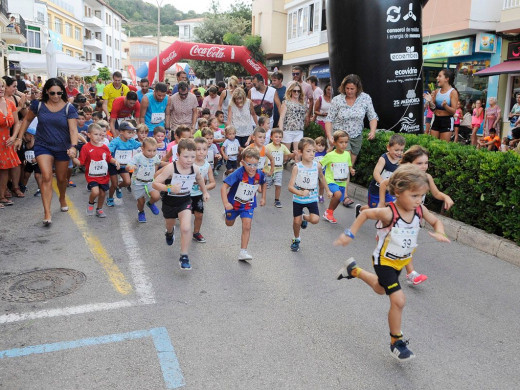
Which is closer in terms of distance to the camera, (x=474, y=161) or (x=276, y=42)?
(x=474, y=161)

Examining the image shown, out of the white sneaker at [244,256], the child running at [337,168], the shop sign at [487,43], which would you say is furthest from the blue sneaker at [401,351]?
the shop sign at [487,43]

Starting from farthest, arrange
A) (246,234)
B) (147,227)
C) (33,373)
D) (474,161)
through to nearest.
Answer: (147,227)
(474,161)
(246,234)
(33,373)

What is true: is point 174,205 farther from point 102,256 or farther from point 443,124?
point 443,124

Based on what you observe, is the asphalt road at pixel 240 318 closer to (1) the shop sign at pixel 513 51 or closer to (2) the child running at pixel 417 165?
(2) the child running at pixel 417 165

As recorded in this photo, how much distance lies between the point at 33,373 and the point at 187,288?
1.77 m

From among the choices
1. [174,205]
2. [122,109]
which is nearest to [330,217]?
[174,205]

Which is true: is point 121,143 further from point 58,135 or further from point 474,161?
point 474,161

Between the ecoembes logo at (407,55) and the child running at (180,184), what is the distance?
17.1 ft

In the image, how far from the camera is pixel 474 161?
6.57 metres

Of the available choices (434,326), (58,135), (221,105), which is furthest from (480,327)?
(221,105)

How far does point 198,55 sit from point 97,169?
16.5 metres

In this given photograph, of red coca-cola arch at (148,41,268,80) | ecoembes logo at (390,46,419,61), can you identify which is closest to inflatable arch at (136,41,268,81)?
red coca-cola arch at (148,41,268,80)

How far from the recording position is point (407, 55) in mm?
9438

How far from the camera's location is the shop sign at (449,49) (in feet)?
57.2
